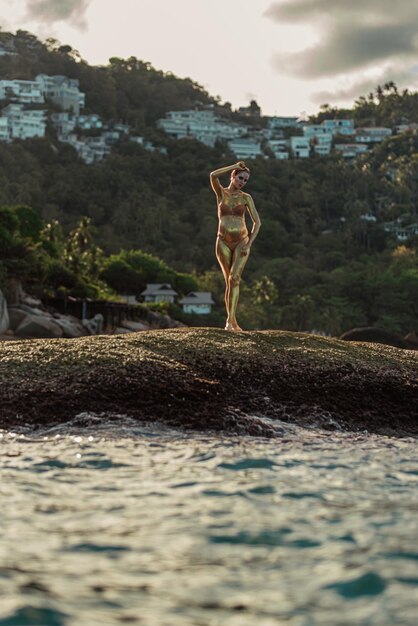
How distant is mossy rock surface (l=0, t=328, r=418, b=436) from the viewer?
8.12m

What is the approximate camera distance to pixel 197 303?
232ft

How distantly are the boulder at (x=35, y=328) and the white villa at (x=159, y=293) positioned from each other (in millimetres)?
37915

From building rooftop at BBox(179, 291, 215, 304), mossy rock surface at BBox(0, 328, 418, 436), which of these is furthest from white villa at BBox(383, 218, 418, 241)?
mossy rock surface at BBox(0, 328, 418, 436)

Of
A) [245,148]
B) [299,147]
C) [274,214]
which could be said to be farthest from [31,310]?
[299,147]

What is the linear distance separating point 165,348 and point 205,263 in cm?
8944

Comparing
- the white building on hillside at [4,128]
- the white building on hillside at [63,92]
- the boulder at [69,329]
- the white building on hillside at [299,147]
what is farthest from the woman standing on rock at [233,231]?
the white building on hillside at [63,92]

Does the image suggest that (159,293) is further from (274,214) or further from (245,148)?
(245,148)

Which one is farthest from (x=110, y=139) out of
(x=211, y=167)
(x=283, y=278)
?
(x=283, y=278)

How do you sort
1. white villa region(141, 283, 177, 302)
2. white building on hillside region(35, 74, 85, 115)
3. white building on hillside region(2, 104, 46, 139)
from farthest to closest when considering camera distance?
white building on hillside region(35, 74, 85, 115)
white building on hillside region(2, 104, 46, 139)
white villa region(141, 283, 177, 302)

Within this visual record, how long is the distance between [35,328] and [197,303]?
4162 cm

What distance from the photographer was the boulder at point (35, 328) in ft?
96.0

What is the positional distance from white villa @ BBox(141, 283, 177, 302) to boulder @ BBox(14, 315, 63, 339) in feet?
124

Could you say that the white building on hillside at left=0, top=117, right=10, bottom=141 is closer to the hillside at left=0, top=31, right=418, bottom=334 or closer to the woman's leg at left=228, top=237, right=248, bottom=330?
the hillside at left=0, top=31, right=418, bottom=334

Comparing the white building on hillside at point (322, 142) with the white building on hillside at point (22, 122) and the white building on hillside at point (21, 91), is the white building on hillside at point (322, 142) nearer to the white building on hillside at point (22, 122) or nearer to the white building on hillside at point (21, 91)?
the white building on hillside at point (21, 91)
